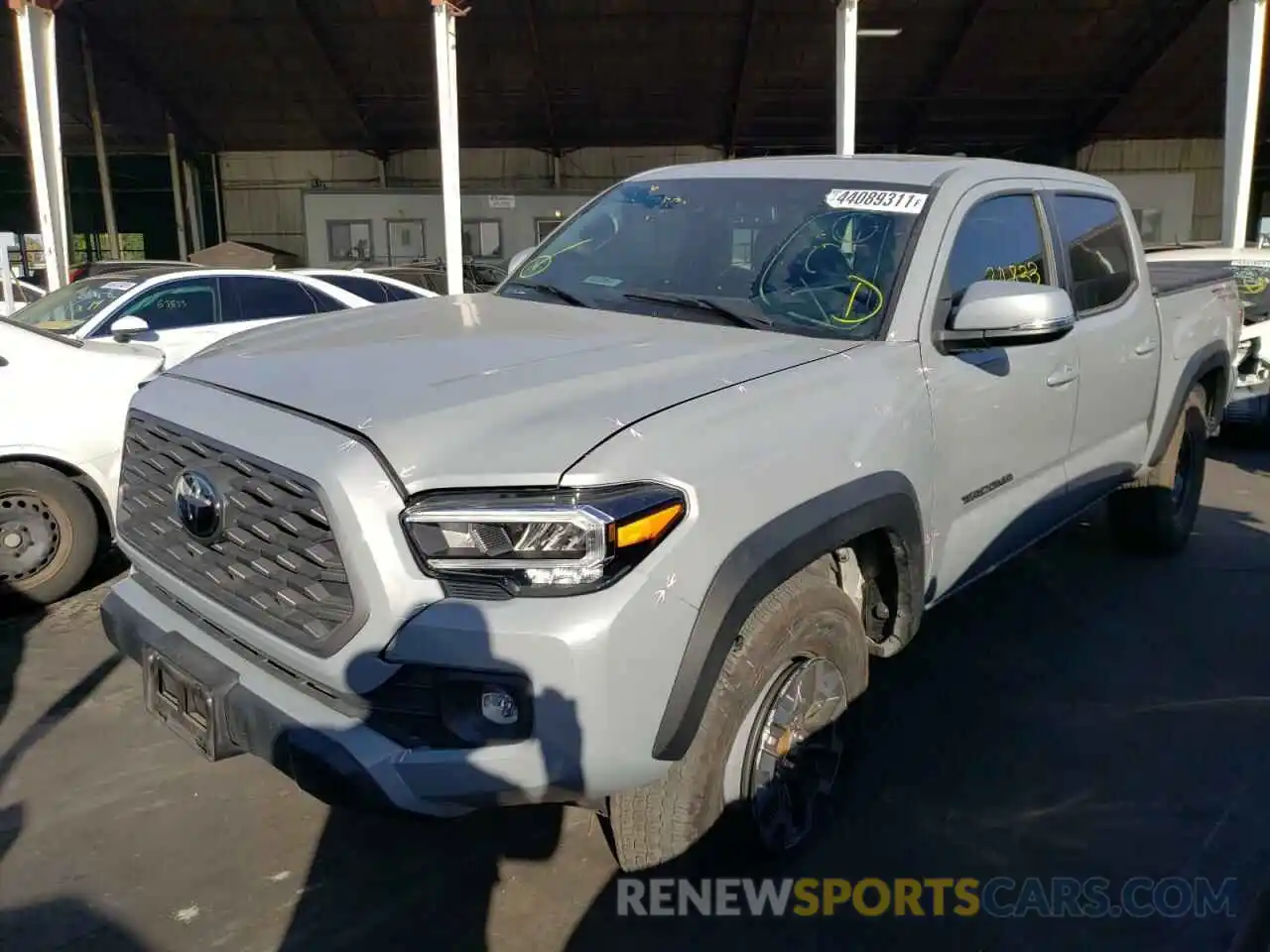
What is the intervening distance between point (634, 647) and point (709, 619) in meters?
0.21

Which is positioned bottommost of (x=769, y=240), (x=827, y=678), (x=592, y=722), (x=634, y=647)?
(x=827, y=678)

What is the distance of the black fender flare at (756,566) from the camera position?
2.12 meters

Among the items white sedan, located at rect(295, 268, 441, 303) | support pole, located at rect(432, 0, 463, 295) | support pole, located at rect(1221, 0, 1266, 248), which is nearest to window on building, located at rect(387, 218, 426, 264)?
support pole, located at rect(432, 0, 463, 295)

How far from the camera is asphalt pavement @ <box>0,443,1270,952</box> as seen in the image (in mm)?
2568

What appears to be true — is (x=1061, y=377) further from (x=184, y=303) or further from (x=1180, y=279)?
(x=184, y=303)

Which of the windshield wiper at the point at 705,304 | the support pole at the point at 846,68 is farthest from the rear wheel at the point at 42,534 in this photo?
the support pole at the point at 846,68

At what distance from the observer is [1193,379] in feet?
16.0

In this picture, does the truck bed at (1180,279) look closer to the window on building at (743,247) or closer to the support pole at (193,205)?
the window on building at (743,247)

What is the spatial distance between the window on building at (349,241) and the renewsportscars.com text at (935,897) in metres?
23.5

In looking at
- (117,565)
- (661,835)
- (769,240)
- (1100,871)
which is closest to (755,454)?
(661,835)

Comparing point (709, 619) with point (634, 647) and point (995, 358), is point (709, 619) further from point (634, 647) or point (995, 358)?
point (995, 358)

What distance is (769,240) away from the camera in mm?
3248

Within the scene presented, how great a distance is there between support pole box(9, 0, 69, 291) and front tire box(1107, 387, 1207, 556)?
14.9m

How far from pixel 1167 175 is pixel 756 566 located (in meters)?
29.1
